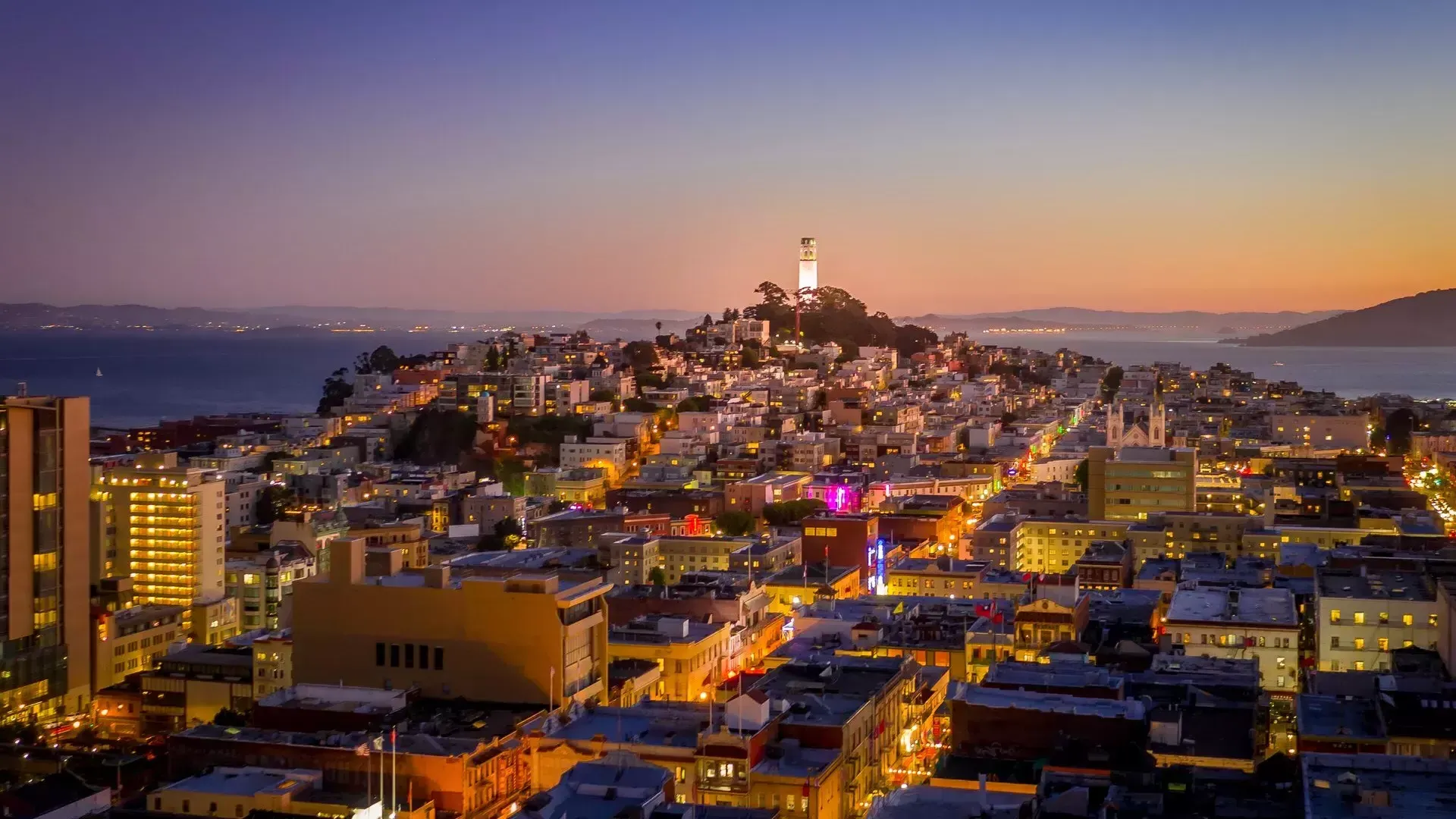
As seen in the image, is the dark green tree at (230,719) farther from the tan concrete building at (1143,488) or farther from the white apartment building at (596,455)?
the white apartment building at (596,455)

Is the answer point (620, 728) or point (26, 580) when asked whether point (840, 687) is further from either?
point (26, 580)

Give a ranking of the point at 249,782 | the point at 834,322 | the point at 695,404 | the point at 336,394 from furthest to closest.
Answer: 1. the point at 834,322
2. the point at 336,394
3. the point at 695,404
4. the point at 249,782

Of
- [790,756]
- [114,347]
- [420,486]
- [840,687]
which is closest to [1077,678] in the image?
[840,687]

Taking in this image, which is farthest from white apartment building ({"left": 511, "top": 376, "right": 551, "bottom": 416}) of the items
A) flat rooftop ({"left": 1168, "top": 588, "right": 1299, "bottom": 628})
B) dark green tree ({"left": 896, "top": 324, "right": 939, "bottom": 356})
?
flat rooftop ({"left": 1168, "top": 588, "right": 1299, "bottom": 628})

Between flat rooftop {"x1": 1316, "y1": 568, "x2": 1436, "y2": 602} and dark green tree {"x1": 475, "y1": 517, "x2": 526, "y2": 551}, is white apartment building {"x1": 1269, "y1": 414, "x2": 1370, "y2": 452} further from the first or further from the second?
flat rooftop {"x1": 1316, "y1": 568, "x2": 1436, "y2": 602}

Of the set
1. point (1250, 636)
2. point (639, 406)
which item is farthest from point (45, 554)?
point (639, 406)

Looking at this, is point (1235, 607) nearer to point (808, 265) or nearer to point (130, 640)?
point (130, 640)
